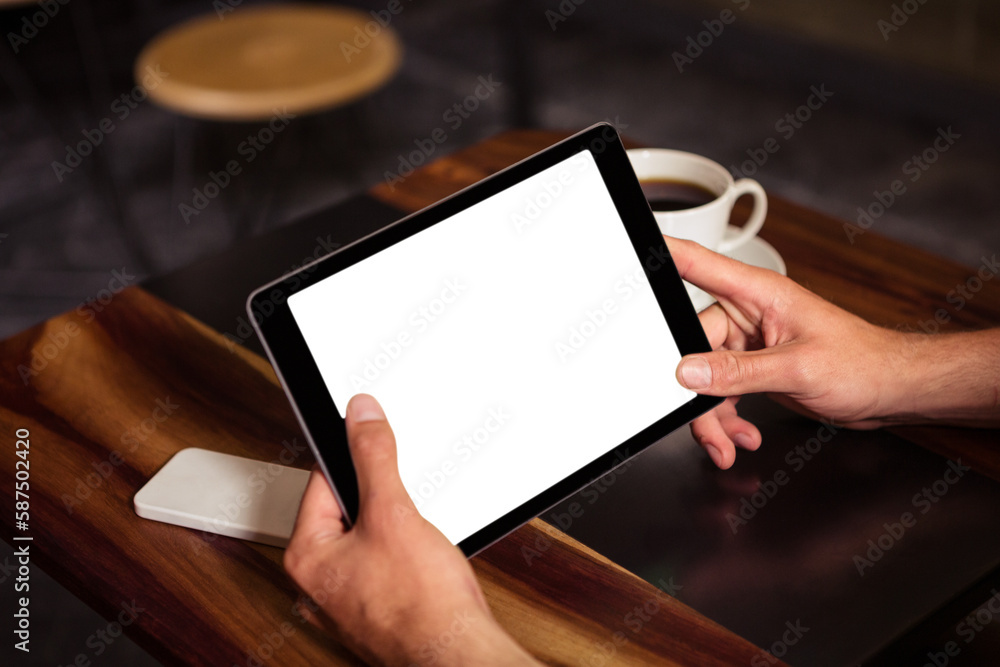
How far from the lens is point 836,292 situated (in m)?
0.87

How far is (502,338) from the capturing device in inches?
24.1

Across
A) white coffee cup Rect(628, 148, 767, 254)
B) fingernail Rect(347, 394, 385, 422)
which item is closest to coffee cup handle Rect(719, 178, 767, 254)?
white coffee cup Rect(628, 148, 767, 254)

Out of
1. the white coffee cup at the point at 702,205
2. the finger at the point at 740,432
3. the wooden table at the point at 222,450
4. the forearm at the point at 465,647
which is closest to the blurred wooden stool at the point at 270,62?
the wooden table at the point at 222,450

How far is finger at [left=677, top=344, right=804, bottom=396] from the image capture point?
0.66 metres

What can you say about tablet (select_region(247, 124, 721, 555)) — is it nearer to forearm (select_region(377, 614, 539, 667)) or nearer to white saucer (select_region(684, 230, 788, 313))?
forearm (select_region(377, 614, 539, 667))

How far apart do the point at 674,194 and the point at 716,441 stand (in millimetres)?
279

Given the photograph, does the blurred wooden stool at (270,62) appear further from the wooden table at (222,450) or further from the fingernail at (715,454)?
the fingernail at (715,454)

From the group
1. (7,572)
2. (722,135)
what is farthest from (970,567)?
(722,135)

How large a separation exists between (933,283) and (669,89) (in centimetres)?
203

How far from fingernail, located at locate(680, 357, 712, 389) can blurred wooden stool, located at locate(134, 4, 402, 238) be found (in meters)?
1.22

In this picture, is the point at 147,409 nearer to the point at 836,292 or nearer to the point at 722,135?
the point at 836,292

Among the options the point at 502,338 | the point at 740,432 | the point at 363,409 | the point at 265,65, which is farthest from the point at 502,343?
the point at 265,65

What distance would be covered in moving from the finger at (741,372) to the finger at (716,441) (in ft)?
0.11

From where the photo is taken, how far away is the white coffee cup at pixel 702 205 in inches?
30.5
